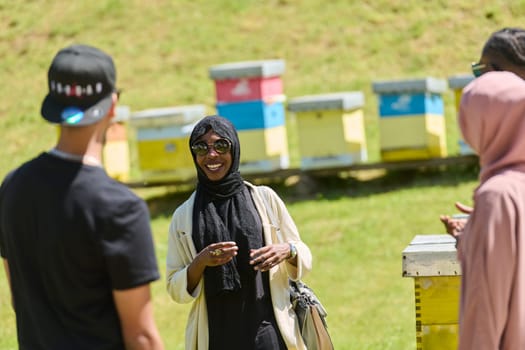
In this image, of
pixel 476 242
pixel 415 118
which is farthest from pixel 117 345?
pixel 415 118

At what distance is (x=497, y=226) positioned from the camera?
3.47 meters

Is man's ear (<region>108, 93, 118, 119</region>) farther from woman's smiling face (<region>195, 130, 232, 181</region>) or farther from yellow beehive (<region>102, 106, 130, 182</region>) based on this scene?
yellow beehive (<region>102, 106, 130, 182</region>)

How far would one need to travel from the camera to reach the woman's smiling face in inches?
187

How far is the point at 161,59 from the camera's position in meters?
18.1

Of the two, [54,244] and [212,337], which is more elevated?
[54,244]

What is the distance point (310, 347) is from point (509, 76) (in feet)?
5.42

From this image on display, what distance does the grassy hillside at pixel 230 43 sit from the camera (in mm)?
16406

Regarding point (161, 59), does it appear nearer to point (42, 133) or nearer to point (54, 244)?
point (42, 133)

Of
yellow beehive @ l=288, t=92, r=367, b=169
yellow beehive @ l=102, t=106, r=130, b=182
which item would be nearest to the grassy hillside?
yellow beehive @ l=288, t=92, r=367, b=169

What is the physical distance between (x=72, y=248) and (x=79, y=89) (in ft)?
1.49

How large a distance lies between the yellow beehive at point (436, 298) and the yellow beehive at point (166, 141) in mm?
7638

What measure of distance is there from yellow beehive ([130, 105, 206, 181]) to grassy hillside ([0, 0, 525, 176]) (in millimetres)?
2849

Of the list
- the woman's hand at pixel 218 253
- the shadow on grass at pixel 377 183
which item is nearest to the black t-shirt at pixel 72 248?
the woman's hand at pixel 218 253

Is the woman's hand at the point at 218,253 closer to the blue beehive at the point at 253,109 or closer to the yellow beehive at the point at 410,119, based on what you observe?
the yellow beehive at the point at 410,119
